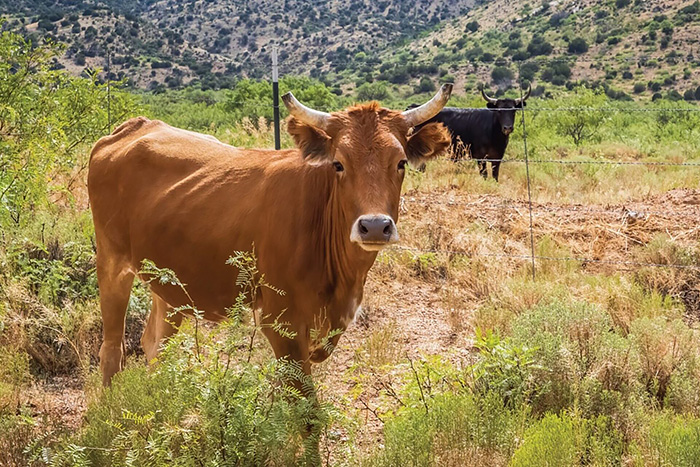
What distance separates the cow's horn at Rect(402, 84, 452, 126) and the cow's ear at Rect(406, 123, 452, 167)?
0.17m

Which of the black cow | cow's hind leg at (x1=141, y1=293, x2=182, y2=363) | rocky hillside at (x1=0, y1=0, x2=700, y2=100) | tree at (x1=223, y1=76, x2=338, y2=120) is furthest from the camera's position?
rocky hillside at (x1=0, y1=0, x2=700, y2=100)

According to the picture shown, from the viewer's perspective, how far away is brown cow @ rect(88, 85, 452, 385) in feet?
12.1

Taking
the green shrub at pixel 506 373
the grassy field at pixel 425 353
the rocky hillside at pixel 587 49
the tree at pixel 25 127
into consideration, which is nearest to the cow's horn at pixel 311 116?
the grassy field at pixel 425 353

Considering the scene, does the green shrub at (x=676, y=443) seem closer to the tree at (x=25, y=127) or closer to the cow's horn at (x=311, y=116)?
the cow's horn at (x=311, y=116)

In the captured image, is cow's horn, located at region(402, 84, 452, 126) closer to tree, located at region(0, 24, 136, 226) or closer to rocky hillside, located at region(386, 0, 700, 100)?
tree, located at region(0, 24, 136, 226)

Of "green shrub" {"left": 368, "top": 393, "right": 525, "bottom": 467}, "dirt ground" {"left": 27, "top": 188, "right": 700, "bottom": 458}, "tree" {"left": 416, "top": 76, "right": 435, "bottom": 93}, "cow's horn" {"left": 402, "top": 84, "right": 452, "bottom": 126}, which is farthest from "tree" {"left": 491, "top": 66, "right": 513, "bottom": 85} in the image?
"green shrub" {"left": 368, "top": 393, "right": 525, "bottom": 467}

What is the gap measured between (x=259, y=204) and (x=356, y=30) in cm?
7626

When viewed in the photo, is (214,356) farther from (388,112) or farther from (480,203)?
(480,203)

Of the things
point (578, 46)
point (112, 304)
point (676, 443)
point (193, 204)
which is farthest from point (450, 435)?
point (578, 46)

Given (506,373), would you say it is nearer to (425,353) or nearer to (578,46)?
(425,353)

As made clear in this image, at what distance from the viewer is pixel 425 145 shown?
4.10m

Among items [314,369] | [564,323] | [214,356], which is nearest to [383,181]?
[214,356]

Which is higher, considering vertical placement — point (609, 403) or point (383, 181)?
point (383, 181)

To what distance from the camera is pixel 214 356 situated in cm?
301
